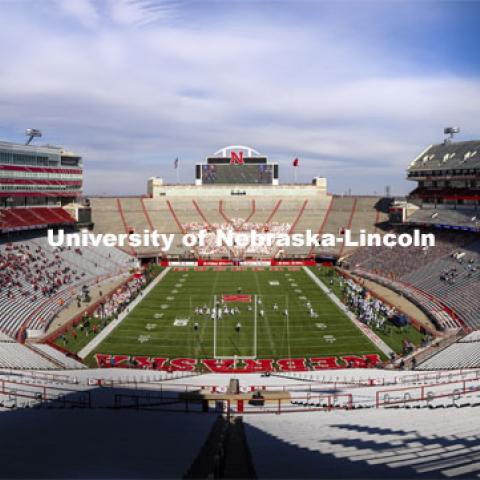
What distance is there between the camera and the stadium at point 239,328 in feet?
34.4

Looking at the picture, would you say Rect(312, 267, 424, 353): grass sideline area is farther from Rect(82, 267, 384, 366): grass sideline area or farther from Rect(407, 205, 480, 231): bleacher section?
Rect(407, 205, 480, 231): bleacher section

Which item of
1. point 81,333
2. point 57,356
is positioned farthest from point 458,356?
point 81,333

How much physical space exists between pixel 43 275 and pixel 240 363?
21.4 metres

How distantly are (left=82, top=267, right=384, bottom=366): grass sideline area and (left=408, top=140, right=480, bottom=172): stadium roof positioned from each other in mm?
21341

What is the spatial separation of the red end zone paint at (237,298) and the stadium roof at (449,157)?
26644 millimetres

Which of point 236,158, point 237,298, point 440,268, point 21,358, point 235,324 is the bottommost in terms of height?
point 21,358

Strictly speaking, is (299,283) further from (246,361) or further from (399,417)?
(399,417)

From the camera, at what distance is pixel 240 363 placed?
2638 cm

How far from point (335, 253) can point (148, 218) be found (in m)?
23.1

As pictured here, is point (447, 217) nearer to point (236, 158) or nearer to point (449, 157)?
point (449, 157)

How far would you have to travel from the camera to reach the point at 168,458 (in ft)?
31.5

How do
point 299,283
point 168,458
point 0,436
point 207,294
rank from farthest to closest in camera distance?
point 299,283, point 207,294, point 0,436, point 168,458

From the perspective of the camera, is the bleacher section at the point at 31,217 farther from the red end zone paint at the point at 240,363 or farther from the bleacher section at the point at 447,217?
the bleacher section at the point at 447,217

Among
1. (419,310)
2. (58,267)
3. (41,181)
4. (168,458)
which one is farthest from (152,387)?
(41,181)
